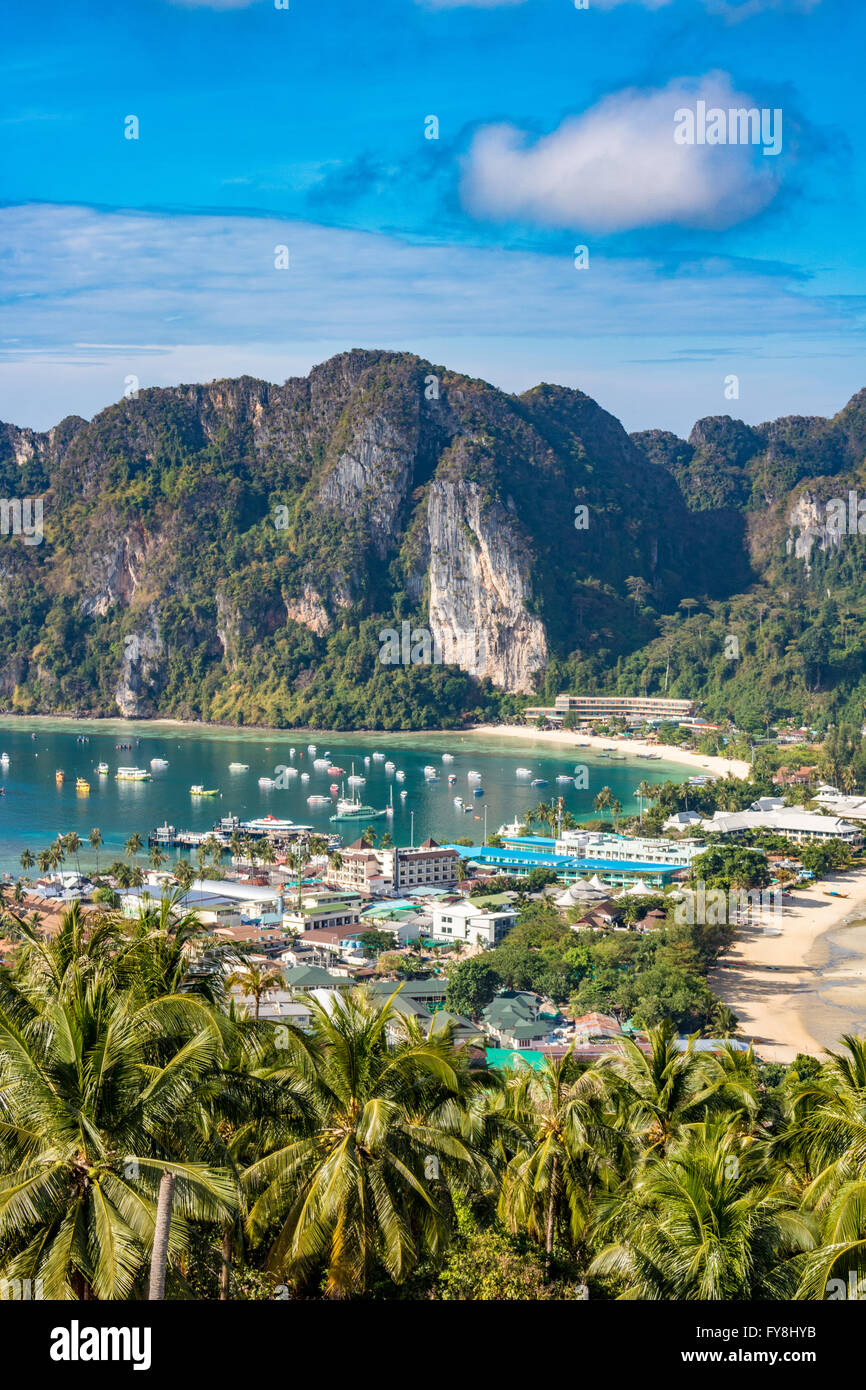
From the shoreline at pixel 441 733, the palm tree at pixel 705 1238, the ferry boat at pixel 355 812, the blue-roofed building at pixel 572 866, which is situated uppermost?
the palm tree at pixel 705 1238

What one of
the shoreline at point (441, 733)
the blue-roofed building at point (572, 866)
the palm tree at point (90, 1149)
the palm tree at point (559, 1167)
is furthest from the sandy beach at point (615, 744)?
the palm tree at point (90, 1149)

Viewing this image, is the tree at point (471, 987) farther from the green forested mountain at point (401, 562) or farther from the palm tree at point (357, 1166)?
the green forested mountain at point (401, 562)

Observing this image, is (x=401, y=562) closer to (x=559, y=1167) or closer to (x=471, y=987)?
(x=471, y=987)

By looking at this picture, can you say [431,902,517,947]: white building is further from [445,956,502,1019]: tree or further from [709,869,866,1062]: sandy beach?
[709,869,866,1062]: sandy beach

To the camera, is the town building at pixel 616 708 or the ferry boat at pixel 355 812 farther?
the town building at pixel 616 708

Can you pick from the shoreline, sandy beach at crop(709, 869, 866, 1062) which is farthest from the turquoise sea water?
sandy beach at crop(709, 869, 866, 1062)
